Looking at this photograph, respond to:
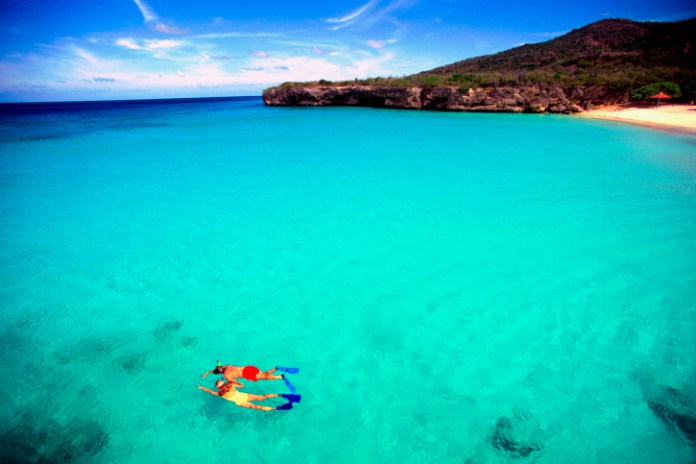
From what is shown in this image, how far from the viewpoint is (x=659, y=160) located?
2156 centimetres

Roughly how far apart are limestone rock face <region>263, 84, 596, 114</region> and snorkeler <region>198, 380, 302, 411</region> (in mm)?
61298

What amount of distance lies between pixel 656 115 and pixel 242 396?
2133 inches

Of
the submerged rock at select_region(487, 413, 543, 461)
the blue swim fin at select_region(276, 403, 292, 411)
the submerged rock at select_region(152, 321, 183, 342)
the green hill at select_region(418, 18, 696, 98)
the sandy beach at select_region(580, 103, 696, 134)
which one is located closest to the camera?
the submerged rock at select_region(487, 413, 543, 461)

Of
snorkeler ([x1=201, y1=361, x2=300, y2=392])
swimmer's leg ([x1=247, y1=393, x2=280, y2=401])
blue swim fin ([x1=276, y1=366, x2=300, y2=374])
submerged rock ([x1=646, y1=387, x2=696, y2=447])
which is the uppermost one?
snorkeler ([x1=201, y1=361, x2=300, y2=392])

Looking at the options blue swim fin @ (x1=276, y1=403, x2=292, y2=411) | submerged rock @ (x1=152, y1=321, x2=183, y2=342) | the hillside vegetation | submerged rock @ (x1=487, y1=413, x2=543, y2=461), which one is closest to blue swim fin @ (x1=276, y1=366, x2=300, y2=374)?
blue swim fin @ (x1=276, y1=403, x2=292, y2=411)

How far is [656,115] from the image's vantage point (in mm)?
39094

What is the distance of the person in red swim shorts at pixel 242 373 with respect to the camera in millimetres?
6262

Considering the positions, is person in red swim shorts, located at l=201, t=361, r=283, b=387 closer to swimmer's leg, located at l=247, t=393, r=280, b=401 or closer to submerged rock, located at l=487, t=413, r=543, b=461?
swimmer's leg, located at l=247, t=393, r=280, b=401

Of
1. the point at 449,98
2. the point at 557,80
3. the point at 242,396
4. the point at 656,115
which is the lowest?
the point at 242,396

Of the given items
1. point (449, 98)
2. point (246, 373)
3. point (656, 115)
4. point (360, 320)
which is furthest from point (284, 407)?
point (449, 98)

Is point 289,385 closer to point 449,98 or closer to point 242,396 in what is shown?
point 242,396

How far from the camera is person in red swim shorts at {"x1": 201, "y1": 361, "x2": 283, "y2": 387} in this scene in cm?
626

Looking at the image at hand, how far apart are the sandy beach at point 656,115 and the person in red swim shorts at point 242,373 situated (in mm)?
43417

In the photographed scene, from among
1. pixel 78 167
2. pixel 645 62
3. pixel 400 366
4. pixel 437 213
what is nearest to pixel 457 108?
pixel 645 62
